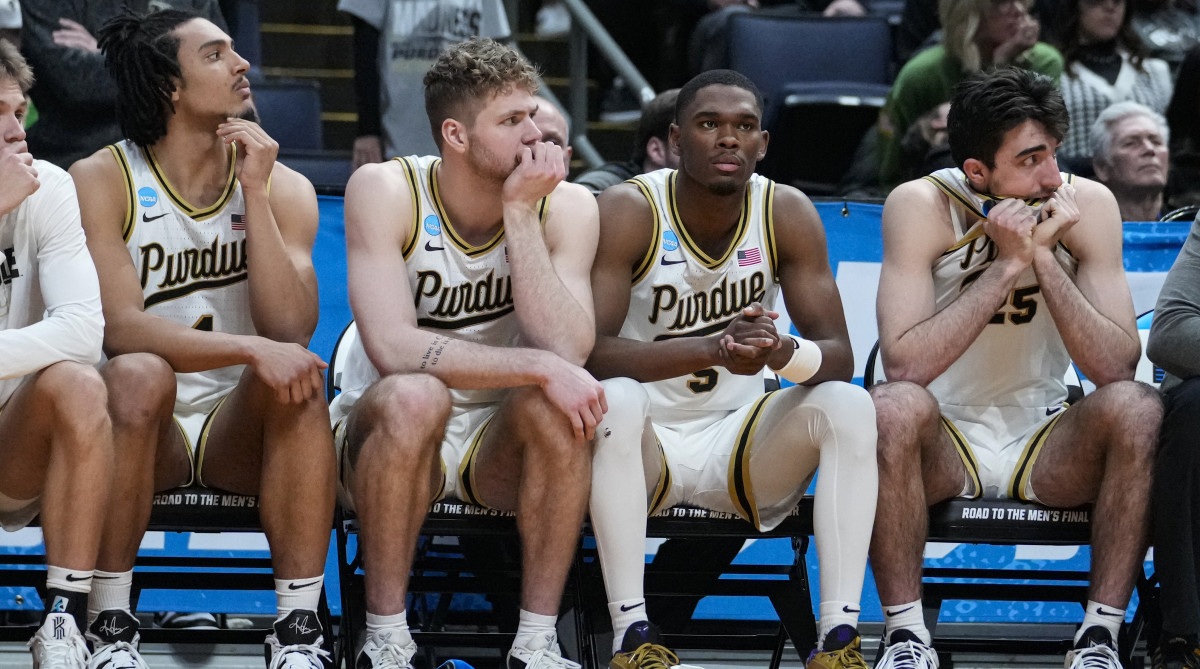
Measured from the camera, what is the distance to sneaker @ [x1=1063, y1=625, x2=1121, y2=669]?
359 centimetres

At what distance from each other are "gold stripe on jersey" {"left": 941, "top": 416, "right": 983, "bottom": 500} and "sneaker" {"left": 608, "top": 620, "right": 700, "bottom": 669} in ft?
3.21

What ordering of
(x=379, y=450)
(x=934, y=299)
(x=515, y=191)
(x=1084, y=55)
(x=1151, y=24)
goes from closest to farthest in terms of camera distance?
(x=379, y=450) → (x=515, y=191) → (x=934, y=299) → (x=1084, y=55) → (x=1151, y=24)

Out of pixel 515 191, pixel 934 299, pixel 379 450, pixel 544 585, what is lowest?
pixel 544 585

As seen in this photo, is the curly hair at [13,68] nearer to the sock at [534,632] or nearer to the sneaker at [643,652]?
the sock at [534,632]

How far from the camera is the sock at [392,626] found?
3.51m

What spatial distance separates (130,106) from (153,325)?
0.69 metres

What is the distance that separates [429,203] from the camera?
3.99 meters

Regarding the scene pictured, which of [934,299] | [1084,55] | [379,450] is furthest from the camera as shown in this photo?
[1084,55]

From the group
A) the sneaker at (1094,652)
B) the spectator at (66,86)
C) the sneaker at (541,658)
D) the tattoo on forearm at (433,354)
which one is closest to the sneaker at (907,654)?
the sneaker at (1094,652)

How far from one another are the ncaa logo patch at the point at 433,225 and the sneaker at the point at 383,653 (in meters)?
1.09

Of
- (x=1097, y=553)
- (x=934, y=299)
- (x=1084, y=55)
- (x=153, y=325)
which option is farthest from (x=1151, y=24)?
(x=153, y=325)

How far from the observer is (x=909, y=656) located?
3.55m

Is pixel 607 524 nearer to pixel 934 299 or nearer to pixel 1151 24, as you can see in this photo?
pixel 934 299

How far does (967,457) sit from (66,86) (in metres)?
3.42
